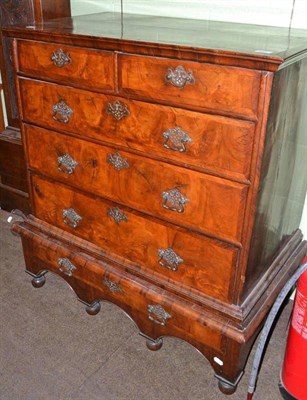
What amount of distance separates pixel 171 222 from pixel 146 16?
98cm

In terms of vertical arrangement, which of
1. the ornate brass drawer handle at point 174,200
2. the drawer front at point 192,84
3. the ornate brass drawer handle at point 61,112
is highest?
the drawer front at point 192,84

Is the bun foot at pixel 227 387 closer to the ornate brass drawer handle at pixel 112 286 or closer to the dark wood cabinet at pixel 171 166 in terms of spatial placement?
the dark wood cabinet at pixel 171 166

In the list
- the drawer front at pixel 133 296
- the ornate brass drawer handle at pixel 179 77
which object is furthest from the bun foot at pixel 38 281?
the ornate brass drawer handle at pixel 179 77

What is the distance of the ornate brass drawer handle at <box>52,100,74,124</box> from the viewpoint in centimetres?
156

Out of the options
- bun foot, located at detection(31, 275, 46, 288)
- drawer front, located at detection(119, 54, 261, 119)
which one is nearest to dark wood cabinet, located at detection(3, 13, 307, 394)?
drawer front, located at detection(119, 54, 261, 119)

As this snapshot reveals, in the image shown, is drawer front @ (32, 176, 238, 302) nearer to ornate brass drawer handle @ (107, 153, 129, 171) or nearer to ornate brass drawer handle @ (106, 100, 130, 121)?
ornate brass drawer handle @ (107, 153, 129, 171)

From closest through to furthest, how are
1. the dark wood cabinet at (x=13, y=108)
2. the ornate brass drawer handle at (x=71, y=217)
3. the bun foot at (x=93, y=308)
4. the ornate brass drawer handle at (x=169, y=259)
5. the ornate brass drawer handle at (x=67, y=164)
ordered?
the ornate brass drawer handle at (x=169, y=259)
the ornate brass drawer handle at (x=67, y=164)
the ornate brass drawer handle at (x=71, y=217)
the bun foot at (x=93, y=308)
the dark wood cabinet at (x=13, y=108)

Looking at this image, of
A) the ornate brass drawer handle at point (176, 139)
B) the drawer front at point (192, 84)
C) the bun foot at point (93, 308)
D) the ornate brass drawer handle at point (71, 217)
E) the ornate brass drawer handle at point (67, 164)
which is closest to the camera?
the drawer front at point (192, 84)

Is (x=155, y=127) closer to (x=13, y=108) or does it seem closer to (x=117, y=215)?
(x=117, y=215)

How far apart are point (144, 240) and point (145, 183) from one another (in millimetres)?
234

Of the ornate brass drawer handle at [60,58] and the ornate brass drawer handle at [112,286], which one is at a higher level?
the ornate brass drawer handle at [60,58]

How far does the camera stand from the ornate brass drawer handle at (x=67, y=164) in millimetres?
1656

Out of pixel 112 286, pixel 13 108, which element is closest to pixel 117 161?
pixel 112 286

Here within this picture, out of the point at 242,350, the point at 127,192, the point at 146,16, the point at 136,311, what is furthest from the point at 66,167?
the point at 242,350
